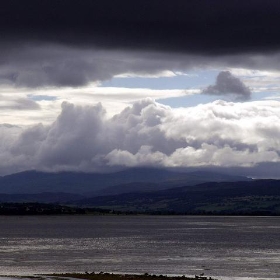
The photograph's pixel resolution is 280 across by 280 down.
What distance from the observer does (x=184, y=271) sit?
144500 mm

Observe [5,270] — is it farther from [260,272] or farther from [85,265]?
[260,272]

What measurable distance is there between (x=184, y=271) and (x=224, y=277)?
14.6m

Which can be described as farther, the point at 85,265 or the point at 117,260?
the point at 117,260

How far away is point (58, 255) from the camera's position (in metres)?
191

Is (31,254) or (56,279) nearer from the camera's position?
(56,279)

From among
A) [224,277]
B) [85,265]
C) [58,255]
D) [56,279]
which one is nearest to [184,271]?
[224,277]

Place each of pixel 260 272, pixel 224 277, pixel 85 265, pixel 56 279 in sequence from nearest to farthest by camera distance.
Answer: pixel 56 279 → pixel 224 277 → pixel 260 272 → pixel 85 265

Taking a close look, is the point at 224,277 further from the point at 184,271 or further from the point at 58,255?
the point at 58,255

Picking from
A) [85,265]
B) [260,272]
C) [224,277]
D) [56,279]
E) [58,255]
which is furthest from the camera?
[58,255]

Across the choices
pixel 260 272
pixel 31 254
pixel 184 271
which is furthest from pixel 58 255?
pixel 260 272

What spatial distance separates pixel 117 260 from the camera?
6806 inches

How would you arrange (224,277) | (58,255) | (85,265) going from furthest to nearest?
(58,255) < (85,265) < (224,277)

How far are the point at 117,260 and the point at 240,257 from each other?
34260 millimetres

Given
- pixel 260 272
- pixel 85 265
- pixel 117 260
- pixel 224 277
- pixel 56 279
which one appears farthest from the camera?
pixel 117 260
